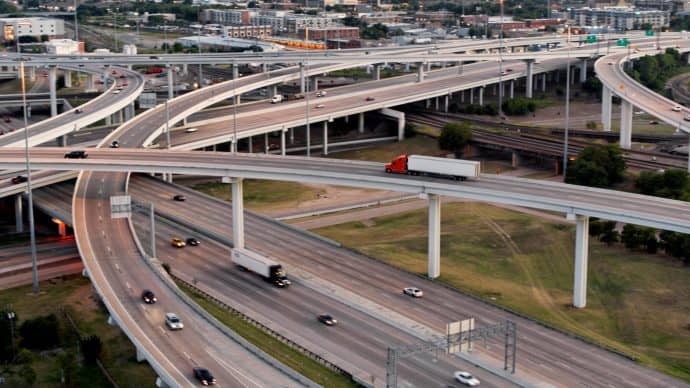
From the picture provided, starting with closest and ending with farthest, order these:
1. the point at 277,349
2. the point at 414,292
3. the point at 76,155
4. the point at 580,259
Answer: the point at 277,349, the point at 580,259, the point at 414,292, the point at 76,155

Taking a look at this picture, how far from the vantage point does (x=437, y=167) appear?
85.2 metres

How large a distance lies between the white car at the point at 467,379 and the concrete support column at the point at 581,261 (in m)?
18.2

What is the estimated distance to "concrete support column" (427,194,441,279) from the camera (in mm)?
81625

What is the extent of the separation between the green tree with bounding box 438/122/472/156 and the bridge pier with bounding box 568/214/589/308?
60.4 metres

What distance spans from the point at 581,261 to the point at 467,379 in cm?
1903

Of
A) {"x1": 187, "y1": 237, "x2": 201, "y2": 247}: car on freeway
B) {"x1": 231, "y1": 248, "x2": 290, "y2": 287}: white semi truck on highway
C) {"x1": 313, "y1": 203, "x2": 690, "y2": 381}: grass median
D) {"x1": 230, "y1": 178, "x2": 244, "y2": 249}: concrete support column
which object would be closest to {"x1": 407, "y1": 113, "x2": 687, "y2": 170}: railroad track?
Result: {"x1": 313, "y1": 203, "x2": 690, "y2": 381}: grass median

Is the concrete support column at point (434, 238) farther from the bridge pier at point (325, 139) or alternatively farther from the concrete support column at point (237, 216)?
the bridge pier at point (325, 139)

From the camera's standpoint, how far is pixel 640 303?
7769cm

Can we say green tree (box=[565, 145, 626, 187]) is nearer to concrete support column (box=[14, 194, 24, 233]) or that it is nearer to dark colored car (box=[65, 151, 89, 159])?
dark colored car (box=[65, 151, 89, 159])

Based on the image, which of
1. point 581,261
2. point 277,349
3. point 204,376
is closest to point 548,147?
point 581,261

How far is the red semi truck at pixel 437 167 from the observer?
83812 millimetres

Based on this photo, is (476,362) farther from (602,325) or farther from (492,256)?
(492,256)

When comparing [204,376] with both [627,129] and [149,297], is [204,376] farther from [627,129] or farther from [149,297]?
[627,129]

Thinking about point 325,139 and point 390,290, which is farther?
point 325,139
